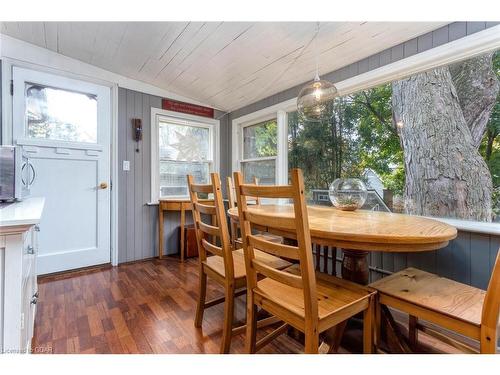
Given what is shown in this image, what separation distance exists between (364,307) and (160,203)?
8.38 ft

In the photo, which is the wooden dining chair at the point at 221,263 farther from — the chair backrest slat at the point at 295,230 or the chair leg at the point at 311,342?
the chair leg at the point at 311,342

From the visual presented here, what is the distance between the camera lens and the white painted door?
2436 mm

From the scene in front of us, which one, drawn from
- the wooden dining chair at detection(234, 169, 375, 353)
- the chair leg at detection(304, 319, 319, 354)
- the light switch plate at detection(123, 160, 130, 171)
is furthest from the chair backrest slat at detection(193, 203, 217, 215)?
the light switch plate at detection(123, 160, 130, 171)

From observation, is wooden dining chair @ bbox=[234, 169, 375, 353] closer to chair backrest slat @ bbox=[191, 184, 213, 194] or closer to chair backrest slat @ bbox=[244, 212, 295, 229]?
chair backrest slat @ bbox=[244, 212, 295, 229]

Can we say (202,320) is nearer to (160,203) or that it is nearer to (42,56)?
(160,203)

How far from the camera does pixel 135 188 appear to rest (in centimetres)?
302

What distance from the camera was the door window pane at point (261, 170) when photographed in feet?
10.4

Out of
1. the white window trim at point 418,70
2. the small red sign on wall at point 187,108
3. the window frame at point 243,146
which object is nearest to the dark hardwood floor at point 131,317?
the white window trim at point 418,70

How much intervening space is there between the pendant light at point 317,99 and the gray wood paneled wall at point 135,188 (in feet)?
6.84

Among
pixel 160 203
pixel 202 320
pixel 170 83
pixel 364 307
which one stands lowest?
pixel 202 320

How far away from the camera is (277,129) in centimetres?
302

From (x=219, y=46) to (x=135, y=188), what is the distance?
6.24ft

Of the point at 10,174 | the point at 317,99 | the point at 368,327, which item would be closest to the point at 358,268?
the point at 368,327

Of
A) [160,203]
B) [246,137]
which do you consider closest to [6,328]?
[160,203]
